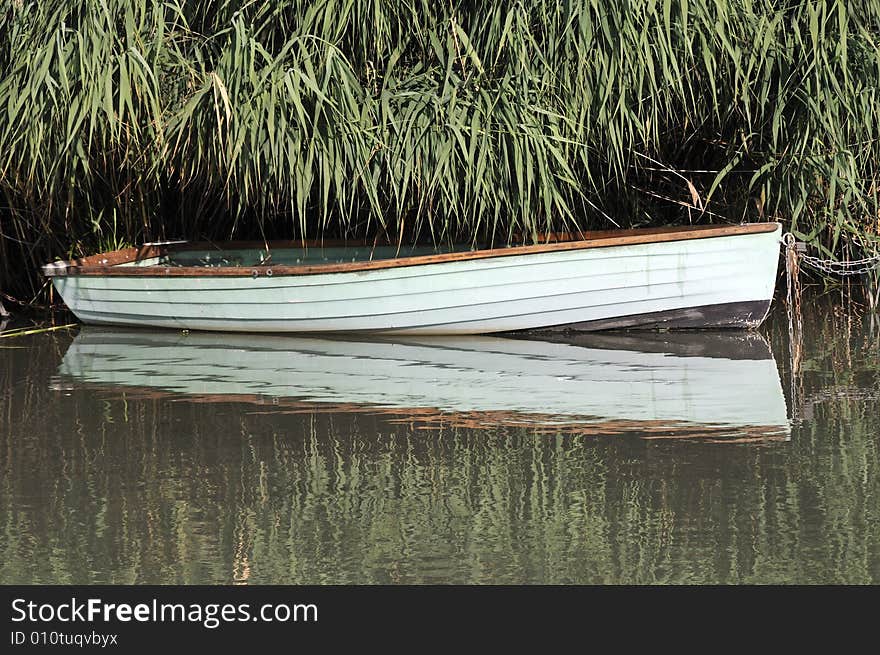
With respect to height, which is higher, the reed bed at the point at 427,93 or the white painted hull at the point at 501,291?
the reed bed at the point at 427,93

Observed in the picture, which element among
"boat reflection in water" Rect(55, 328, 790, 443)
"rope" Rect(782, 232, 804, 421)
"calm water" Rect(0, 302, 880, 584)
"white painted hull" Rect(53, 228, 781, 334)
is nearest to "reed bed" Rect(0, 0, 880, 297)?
"rope" Rect(782, 232, 804, 421)

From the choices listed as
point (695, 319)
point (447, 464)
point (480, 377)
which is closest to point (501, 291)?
point (695, 319)

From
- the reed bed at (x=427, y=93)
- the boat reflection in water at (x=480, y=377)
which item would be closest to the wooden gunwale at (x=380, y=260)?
the reed bed at (x=427, y=93)

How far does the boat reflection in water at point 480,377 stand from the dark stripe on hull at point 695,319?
0.31ft

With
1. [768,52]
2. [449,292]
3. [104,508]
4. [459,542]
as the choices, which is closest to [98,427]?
[104,508]

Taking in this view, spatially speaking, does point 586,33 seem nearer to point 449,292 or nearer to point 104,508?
point 449,292

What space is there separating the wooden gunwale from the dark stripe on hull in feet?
1.71

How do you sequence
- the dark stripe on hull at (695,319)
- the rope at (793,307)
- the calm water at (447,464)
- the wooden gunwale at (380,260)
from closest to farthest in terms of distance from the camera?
the calm water at (447,464) < the rope at (793,307) < the wooden gunwale at (380,260) < the dark stripe on hull at (695,319)

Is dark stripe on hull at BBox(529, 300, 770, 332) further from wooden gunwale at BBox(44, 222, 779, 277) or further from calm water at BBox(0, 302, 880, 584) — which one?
wooden gunwale at BBox(44, 222, 779, 277)

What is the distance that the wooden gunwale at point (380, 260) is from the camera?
27.4ft

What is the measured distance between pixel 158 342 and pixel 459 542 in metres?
5.00

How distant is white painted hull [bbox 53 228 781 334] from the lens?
842 cm

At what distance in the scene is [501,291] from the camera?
8.55 meters

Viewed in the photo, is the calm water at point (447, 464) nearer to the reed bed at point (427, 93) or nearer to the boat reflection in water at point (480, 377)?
the boat reflection in water at point (480, 377)
